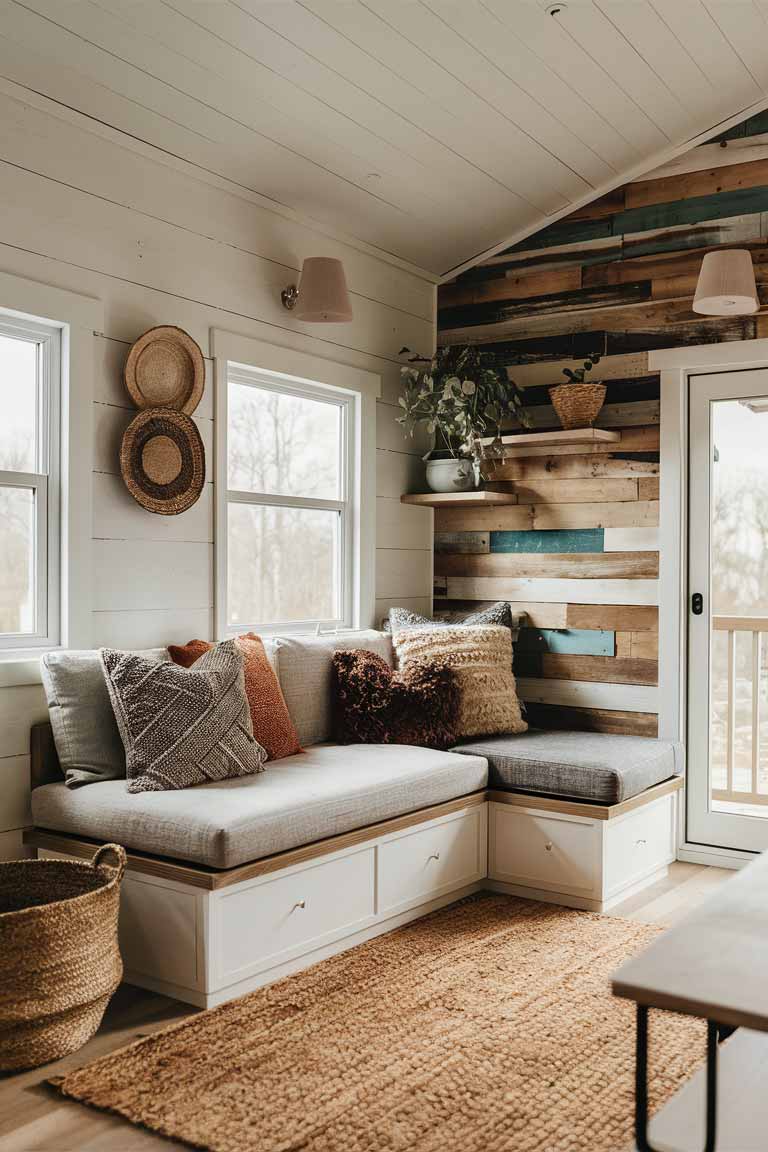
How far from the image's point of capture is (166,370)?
351 centimetres

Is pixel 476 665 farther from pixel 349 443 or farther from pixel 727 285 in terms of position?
pixel 727 285

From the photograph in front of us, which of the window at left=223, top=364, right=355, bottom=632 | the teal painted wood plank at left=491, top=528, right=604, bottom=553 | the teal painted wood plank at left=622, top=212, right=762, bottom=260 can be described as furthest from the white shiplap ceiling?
the teal painted wood plank at left=491, top=528, right=604, bottom=553

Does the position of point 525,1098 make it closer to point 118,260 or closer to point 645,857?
point 645,857

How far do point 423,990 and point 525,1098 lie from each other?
24.4 inches

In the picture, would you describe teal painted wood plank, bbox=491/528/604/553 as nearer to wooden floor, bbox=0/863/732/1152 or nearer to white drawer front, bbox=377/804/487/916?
white drawer front, bbox=377/804/487/916

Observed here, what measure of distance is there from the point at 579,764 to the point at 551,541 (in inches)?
46.8

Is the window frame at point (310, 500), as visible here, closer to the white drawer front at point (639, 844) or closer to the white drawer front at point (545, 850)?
the white drawer front at point (545, 850)

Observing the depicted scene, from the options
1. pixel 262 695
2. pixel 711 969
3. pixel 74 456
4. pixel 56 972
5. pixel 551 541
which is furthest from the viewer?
pixel 551 541

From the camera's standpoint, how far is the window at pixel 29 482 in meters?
3.12

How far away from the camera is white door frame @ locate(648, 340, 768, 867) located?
4.21 m

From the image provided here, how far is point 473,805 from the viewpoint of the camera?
3.71 metres

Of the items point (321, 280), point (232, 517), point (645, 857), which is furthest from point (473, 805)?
point (321, 280)

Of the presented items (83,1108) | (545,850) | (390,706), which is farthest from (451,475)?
(83,1108)

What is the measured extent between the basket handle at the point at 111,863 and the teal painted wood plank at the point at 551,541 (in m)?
2.41
